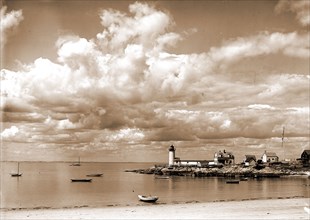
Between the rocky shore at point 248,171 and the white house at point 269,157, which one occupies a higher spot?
the white house at point 269,157

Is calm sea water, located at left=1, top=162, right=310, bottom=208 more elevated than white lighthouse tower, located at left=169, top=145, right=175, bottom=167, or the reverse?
white lighthouse tower, located at left=169, top=145, right=175, bottom=167

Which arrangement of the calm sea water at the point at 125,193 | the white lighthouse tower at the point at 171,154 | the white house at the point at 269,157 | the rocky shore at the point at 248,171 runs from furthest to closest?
the white lighthouse tower at the point at 171,154, the white house at the point at 269,157, the rocky shore at the point at 248,171, the calm sea water at the point at 125,193

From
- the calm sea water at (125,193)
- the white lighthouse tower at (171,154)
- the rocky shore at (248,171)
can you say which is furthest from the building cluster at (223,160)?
the calm sea water at (125,193)

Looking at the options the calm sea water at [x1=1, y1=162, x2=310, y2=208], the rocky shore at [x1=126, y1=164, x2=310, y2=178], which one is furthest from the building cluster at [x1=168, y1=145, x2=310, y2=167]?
the calm sea water at [x1=1, y1=162, x2=310, y2=208]

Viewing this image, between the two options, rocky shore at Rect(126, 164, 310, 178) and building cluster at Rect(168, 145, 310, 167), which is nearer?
rocky shore at Rect(126, 164, 310, 178)

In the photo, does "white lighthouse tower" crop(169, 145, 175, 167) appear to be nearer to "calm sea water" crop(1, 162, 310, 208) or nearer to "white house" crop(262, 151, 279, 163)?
"white house" crop(262, 151, 279, 163)

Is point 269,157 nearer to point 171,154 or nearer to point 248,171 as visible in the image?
point 248,171

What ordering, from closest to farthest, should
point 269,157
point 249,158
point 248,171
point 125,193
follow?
point 125,193, point 248,171, point 269,157, point 249,158

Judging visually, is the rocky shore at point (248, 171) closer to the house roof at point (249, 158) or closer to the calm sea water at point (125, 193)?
the house roof at point (249, 158)

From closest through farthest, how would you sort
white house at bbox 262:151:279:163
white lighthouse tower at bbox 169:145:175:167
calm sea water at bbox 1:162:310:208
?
calm sea water at bbox 1:162:310:208
white house at bbox 262:151:279:163
white lighthouse tower at bbox 169:145:175:167

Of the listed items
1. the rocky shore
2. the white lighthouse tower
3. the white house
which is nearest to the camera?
the rocky shore

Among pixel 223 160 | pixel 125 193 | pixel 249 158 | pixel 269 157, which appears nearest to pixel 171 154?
pixel 223 160

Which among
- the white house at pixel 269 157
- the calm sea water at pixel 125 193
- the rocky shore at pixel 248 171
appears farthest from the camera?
the white house at pixel 269 157

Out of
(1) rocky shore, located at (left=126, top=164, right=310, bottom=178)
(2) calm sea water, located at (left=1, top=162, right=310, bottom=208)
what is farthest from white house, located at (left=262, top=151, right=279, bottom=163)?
(2) calm sea water, located at (left=1, top=162, right=310, bottom=208)
